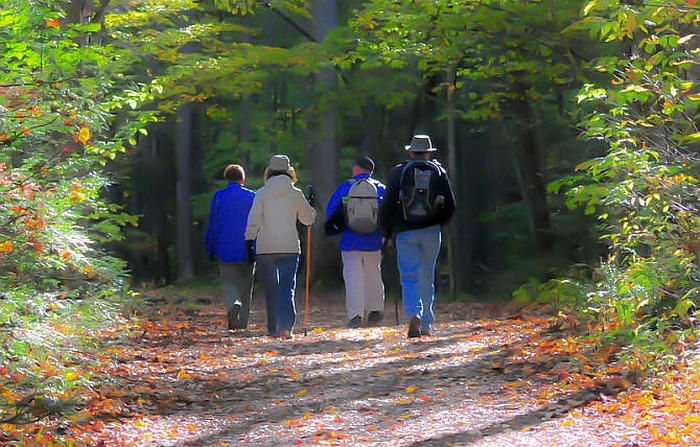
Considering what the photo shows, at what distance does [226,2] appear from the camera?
17016mm

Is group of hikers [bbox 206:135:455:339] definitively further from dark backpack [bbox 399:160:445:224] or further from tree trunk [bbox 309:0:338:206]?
tree trunk [bbox 309:0:338:206]

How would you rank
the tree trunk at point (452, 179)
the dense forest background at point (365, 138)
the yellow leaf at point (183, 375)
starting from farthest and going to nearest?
the tree trunk at point (452, 179)
the yellow leaf at point (183, 375)
the dense forest background at point (365, 138)

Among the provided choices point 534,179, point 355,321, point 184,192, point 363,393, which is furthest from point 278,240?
point 184,192

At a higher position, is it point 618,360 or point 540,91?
point 540,91

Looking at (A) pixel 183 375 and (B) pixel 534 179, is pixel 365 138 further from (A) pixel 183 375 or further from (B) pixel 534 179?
(A) pixel 183 375

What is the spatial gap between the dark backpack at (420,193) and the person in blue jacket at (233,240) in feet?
7.91

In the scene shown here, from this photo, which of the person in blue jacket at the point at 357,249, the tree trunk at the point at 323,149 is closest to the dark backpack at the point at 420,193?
the person in blue jacket at the point at 357,249

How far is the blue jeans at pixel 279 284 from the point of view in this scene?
12.7 m

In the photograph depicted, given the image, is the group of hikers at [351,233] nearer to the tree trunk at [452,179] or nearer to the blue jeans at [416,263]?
the blue jeans at [416,263]

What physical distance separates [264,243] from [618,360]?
5.03m

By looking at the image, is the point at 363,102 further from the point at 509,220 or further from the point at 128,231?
the point at 128,231

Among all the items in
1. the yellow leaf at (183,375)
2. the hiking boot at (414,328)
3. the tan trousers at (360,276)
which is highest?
the tan trousers at (360,276)

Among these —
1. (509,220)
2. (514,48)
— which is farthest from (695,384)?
(509,220)

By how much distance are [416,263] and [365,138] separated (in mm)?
14817
